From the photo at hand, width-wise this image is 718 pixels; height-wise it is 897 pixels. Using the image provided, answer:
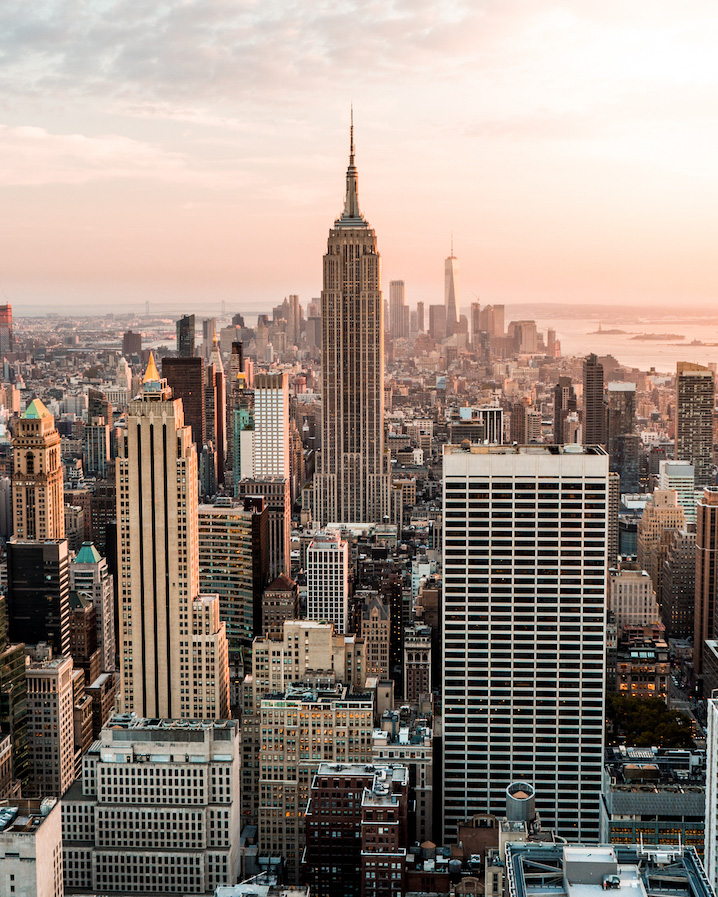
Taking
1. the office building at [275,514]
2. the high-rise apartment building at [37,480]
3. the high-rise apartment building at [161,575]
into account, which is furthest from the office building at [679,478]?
the high-rise apartment building at [161,575]

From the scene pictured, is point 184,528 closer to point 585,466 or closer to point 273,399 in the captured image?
point 585,466

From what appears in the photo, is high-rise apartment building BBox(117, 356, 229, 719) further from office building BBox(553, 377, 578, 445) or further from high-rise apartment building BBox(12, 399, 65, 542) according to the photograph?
office building BBox(553, 377, 578, 445)

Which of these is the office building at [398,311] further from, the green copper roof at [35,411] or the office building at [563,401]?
the green copper roof at [35,411]

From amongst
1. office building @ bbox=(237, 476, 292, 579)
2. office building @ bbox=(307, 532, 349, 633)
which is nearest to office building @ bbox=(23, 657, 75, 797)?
office building @ bbox=(307, 532, 349, 633)

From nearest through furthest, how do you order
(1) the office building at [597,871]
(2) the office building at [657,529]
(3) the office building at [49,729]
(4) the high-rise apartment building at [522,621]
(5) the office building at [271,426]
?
(1) the office building at [597,871] < (4) the high-rise apartment building at [522,621] < (3) the office building at [49,729] < (2) the office building at [657,529] < (5) the office building at [271,426]

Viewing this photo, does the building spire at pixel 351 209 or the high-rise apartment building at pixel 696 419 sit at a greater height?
the building spire at pixel 351 209

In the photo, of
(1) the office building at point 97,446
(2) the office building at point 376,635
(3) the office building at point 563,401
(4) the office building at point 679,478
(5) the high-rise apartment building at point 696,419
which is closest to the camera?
(2) the office building at point 376,635

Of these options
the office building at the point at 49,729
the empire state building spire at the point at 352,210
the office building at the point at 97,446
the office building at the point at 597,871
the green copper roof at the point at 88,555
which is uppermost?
the empire state building spire at the point at 352,210

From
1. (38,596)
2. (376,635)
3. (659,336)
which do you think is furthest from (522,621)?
(38,596)
